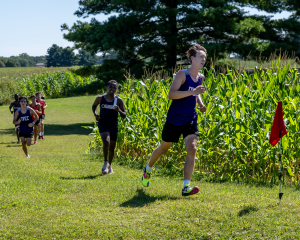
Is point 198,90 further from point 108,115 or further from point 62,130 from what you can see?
point 62,130

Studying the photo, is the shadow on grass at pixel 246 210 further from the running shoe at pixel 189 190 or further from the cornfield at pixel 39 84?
the cornfield at pixel 39 84

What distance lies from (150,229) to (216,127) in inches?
146

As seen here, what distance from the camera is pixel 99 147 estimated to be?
11.7m

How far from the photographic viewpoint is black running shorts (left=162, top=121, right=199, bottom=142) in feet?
20.0

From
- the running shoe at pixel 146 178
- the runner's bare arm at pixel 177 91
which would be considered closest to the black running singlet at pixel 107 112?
the running shoe at pixel 146 178

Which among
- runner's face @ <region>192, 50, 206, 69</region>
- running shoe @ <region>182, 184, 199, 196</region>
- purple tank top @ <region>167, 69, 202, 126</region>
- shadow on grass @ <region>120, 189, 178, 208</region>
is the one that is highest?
runner's face @ <region>192, 50, 206, 69</region>

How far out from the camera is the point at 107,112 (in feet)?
27.4

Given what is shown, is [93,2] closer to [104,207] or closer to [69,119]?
[69,119]

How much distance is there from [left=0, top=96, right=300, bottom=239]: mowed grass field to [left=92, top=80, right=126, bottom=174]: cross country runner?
58cm

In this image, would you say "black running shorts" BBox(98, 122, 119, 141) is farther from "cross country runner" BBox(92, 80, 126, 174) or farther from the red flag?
the red flag

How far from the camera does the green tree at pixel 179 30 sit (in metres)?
17.4

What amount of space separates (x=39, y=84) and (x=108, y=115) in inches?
1231

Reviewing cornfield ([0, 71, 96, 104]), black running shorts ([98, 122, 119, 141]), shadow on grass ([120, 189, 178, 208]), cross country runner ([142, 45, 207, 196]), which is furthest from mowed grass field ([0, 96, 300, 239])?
cornfield ([0, 71, 96, 104])

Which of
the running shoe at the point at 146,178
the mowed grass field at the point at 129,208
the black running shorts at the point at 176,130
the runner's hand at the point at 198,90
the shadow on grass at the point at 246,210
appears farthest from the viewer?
the running shoe at the point at 146,178
